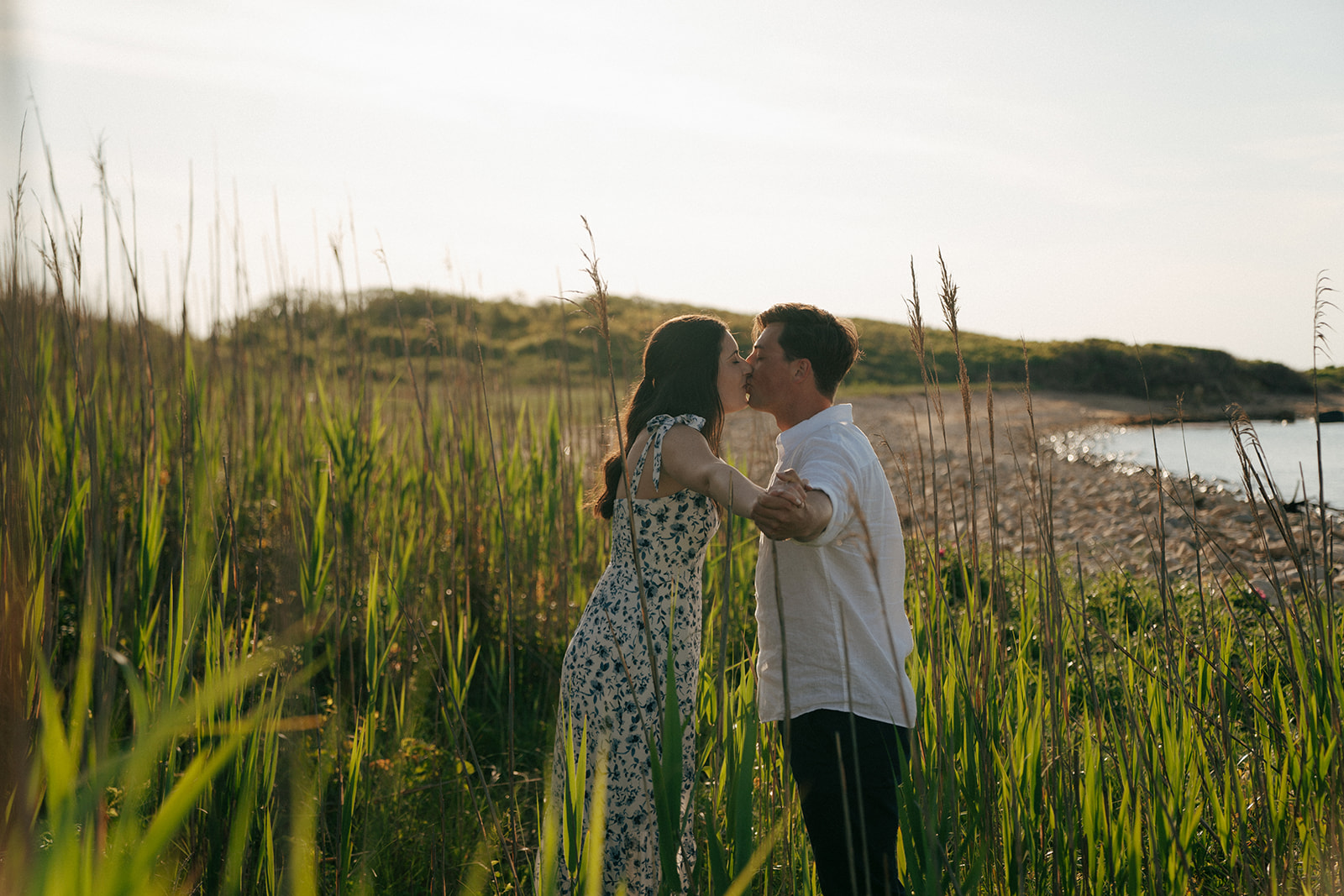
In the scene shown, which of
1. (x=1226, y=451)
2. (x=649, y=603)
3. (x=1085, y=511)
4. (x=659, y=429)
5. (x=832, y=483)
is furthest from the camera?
(x=1226, y=451)

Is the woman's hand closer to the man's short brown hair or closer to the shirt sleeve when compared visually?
the shirt sleeve

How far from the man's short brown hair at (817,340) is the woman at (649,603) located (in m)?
0.14

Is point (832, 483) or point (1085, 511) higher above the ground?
point (832, 483)

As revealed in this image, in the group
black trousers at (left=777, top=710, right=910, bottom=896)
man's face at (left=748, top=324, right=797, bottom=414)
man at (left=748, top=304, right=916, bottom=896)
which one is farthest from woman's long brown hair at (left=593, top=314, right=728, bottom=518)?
black trousers at (left=777, top=710, right=910, bottom=896)

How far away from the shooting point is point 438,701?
1.91 meters

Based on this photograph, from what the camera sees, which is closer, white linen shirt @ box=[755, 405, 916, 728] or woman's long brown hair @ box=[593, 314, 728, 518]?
white linen shirt @ box=[755, 405, 916, 728]

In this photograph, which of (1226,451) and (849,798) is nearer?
(849,798)

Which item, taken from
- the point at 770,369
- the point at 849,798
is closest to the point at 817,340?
the point at 770,369

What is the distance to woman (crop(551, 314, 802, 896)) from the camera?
76.7 inches

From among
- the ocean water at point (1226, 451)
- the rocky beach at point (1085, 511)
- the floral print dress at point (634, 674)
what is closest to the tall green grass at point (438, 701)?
the rocky beach at point (1085, 511)

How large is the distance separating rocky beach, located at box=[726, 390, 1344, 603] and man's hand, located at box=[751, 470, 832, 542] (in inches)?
7.2

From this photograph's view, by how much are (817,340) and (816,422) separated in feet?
0.72

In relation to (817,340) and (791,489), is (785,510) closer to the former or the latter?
(791,489)

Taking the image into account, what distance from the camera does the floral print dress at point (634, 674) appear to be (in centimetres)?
195
